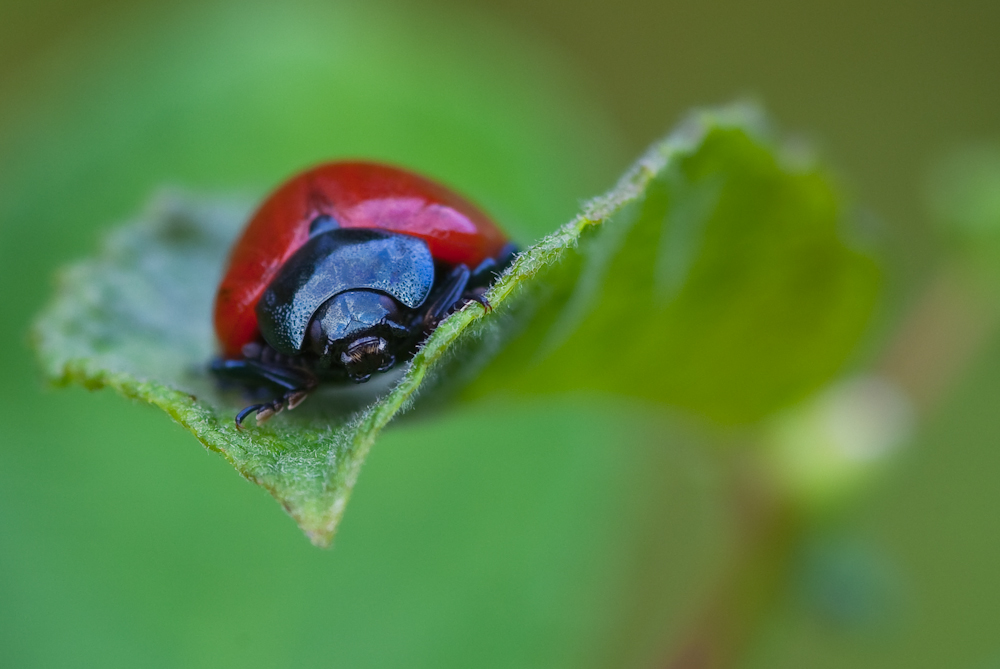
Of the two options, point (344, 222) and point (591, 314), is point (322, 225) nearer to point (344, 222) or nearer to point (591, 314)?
point (344, 222)

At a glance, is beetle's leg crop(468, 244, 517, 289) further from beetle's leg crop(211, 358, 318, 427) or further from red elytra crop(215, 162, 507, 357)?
beetle's leg crop(211, 358, 318, 427)

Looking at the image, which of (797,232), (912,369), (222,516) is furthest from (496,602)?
(797,232)

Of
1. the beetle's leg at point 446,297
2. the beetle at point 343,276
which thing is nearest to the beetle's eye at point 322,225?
the beetle at point 343,276

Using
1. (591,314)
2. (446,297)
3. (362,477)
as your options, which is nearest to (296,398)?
(446,297)

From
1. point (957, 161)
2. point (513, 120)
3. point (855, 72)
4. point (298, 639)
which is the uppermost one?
point (855, 72)

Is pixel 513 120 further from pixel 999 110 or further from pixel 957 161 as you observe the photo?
pixel 999 110
